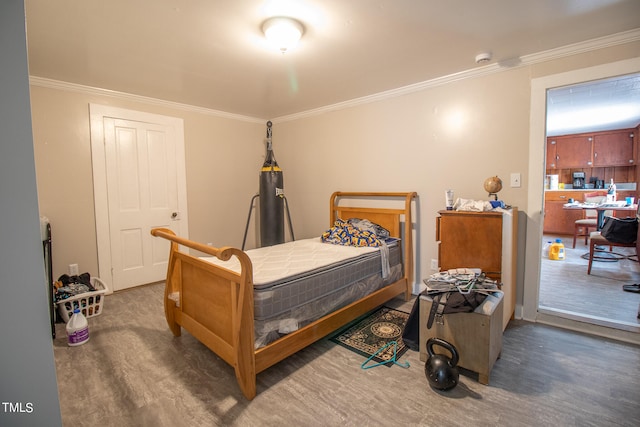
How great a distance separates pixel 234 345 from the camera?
1.69 m

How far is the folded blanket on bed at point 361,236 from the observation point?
298cm

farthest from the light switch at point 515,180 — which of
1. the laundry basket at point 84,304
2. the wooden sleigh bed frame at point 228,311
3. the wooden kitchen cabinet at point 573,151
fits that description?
the wooden kitchen cabinet at point 573,151

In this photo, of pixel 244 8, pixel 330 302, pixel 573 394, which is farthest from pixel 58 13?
pixel 573 394

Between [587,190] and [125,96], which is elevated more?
[125,96]

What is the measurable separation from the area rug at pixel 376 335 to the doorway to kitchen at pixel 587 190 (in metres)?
1.31

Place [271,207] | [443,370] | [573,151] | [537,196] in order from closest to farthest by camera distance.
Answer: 1. [443,370]
2. [537,196]
3. [271,207]
4. [573,151]

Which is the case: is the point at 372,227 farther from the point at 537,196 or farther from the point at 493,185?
the point at 537,196

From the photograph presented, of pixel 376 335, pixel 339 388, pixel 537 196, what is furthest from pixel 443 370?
pixel 537 196

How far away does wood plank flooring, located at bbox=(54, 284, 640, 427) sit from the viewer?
1.59 m

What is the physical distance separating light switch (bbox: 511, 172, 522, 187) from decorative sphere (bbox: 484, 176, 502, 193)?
18 centimetres

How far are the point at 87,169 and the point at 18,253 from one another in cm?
319

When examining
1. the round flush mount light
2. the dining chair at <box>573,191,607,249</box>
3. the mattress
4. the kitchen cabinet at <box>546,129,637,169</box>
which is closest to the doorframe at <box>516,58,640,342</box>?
the round flush mount light

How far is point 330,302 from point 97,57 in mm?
2721

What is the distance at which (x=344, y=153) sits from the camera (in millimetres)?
3953
